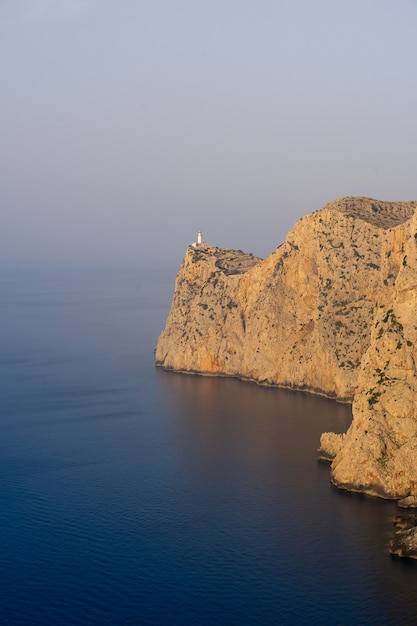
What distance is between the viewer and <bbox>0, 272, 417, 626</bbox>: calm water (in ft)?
198

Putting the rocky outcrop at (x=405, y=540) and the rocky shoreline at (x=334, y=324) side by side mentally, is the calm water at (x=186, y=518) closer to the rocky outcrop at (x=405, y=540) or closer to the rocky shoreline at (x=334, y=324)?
the rocky outcrop at (x=405, y=540)

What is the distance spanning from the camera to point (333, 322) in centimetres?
12031

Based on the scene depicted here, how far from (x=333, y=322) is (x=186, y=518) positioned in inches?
1996

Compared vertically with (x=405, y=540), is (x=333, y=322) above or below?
above

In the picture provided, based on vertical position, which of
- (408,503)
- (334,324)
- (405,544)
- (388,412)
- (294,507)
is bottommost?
(294,507)

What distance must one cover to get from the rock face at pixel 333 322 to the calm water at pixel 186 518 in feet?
12.6

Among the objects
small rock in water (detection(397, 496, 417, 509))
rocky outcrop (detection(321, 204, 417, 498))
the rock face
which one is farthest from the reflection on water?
the rock face

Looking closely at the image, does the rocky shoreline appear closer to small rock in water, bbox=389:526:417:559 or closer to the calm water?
the calm water

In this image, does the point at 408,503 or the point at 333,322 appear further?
the point at 333,322

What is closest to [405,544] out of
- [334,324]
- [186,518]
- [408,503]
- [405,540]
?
[405,540]

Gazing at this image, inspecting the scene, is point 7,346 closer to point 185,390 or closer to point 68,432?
point 185,390

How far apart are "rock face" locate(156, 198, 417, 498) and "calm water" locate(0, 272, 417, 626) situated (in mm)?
3853

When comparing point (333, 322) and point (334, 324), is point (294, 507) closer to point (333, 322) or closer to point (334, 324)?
point (334, 324)

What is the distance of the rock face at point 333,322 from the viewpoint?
8044 centimetres
